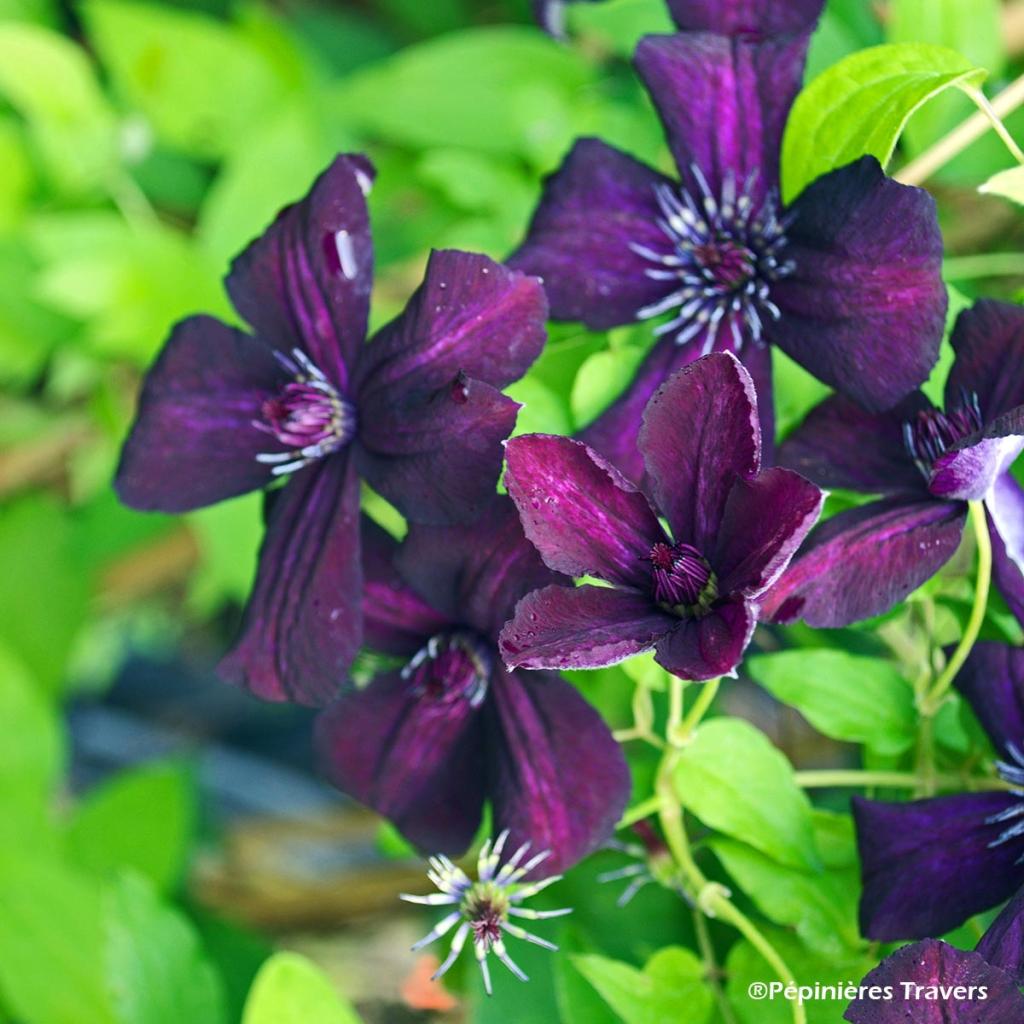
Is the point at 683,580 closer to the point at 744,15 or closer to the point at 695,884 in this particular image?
the point at 695,884

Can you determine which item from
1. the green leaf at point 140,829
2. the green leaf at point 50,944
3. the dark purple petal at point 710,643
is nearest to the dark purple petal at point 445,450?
the dark purple petal at point 710,643

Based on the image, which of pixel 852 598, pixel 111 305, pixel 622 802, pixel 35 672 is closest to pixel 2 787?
pixel 35 672

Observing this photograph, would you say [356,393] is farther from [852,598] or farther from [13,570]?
[13,570]

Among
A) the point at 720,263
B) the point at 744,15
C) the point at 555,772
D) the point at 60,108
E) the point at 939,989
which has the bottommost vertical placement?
the point at 939,989

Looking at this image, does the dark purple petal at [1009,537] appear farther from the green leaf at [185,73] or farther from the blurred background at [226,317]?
the green leaf at [185,73]

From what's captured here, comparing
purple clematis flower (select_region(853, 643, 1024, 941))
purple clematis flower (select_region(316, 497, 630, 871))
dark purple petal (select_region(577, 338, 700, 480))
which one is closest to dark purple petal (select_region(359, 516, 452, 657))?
purple clematis flower (select_region(316, 497, 630, 871))

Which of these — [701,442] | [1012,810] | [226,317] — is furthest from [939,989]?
[226,317]

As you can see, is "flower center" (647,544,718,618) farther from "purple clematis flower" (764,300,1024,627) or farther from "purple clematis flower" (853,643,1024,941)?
"purple clematis flower" (853,643,1024,941)
